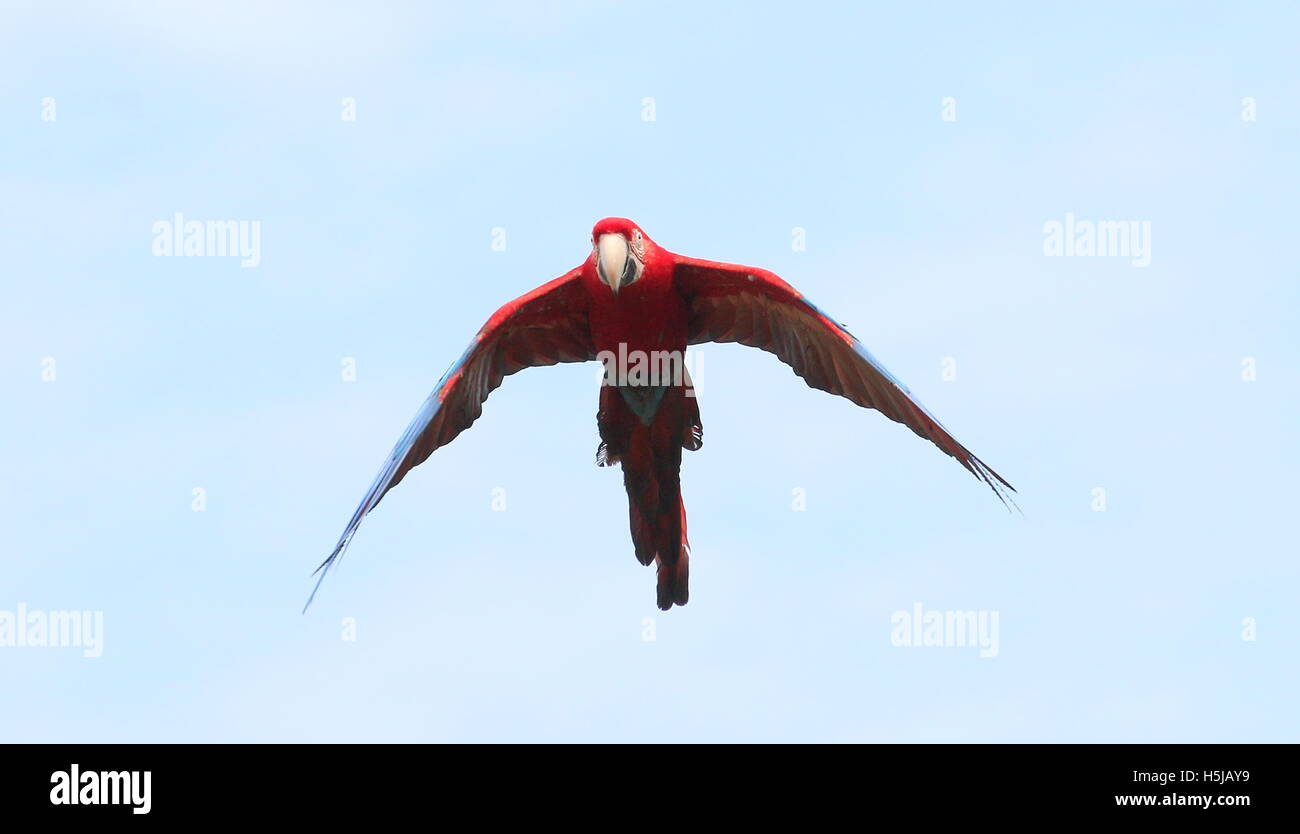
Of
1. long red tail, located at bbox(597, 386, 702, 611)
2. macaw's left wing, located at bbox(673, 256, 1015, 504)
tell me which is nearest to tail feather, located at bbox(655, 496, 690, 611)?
long red tail, located at bbox(597, 386, 702, 611)

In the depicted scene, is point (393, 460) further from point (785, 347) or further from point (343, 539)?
point (785, 347)

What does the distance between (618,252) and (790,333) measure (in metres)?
1.84

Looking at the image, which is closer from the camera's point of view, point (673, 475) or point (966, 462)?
point (966, 462)

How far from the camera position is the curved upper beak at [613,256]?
43.9ft

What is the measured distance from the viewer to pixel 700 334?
14.6m

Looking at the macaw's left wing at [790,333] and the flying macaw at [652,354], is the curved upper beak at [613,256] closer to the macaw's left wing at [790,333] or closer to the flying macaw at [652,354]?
the flying macaw at [652,354]

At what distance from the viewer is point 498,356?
14750 mm

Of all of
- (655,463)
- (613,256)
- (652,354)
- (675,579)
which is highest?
(613,256)

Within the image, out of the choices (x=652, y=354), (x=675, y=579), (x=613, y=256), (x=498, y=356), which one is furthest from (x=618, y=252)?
(x=675, y=579)

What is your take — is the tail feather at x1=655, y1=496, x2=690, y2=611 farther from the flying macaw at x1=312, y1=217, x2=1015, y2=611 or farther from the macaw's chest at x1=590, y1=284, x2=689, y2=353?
the macaw's chest at x1=590, y1=284, x2=689, y2=353

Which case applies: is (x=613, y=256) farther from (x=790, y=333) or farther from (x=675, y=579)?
(x=675, y=579)

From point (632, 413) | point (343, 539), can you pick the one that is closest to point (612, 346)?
point (632, 413)

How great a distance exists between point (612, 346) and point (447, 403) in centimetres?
140

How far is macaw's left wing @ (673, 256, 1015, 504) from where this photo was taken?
45.8 ft
